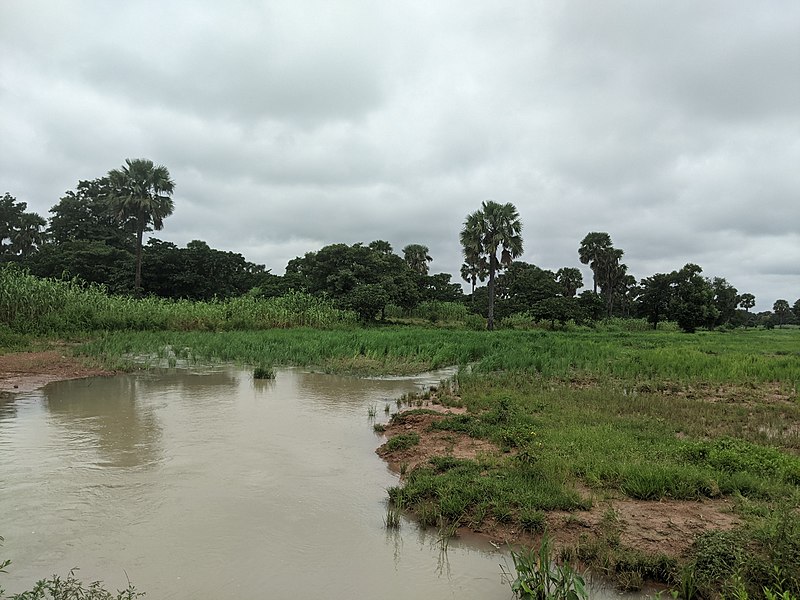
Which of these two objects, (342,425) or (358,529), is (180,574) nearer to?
(358,529)

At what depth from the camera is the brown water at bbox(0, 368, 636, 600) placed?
383 cm

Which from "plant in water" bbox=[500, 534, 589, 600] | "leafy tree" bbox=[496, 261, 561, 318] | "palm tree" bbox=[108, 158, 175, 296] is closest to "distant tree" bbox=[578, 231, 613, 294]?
"leafy tree" bbox=[496, 261, 561, 318]

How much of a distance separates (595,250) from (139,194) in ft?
148

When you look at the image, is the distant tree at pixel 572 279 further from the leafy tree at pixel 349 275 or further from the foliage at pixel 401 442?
the foliage at pixel 401 442

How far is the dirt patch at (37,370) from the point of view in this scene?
38.7ft

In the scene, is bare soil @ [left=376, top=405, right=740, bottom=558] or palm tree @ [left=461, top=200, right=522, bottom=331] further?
palm tree @ [left=461, top=200, right=522, bottom=331]

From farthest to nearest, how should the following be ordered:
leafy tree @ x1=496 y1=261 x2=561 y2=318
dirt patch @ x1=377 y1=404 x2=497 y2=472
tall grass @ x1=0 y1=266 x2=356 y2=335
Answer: leafy tree @ x1=496 y1=261 x2=561 y2=318 → tall grass @ x1=0 y1=266 x2=356 y2=335 → dirt patch @ x1=377 y1=404 x2=497 y2=472

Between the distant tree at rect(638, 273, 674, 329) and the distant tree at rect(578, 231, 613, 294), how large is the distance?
714 centimetres

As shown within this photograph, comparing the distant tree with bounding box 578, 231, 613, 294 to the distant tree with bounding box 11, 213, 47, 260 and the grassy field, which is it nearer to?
the grassy field

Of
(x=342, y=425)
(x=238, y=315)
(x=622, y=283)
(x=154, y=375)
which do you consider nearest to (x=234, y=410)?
(x=342, y=425)

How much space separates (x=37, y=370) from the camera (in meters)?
13.5

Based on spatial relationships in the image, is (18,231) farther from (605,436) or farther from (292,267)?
(605,436)

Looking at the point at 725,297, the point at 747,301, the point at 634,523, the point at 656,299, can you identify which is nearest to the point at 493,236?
the point at 656,299

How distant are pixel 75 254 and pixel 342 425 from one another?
40249 mm
